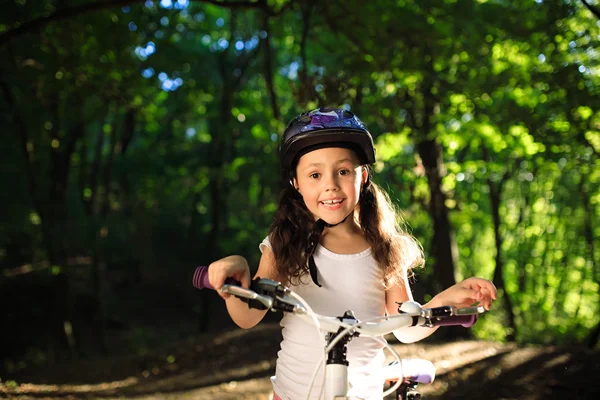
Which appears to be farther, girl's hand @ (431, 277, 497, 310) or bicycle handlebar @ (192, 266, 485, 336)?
girl's hand @ (431, 277, 497, 310)

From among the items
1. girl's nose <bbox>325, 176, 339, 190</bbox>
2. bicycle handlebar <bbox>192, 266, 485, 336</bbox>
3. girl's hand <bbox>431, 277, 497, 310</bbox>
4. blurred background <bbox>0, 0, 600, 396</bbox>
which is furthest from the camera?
blurred background <bbox>0, 0, 600, 396</bbox>

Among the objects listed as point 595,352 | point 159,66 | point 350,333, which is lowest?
point 595,352

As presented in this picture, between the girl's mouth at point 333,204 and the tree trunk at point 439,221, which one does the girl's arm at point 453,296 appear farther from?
the tree trunk at point 439,221

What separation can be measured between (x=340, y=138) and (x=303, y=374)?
1.06 metres

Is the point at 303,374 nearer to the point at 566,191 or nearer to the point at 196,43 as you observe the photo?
the point at 196,43

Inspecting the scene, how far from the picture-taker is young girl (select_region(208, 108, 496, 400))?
7.79ft

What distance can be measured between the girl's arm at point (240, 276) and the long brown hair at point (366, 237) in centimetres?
6

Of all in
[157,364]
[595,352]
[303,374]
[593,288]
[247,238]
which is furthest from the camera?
[593,288]

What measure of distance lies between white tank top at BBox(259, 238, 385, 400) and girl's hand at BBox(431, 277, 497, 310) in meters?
0.30

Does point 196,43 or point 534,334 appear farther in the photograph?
point 534,334

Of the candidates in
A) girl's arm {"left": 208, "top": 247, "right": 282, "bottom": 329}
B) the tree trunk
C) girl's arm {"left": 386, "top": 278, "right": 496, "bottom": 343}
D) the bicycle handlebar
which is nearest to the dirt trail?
the tree trunk

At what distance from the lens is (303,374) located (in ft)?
7.74

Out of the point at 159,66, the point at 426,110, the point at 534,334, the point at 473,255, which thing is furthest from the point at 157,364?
the point at 473,255

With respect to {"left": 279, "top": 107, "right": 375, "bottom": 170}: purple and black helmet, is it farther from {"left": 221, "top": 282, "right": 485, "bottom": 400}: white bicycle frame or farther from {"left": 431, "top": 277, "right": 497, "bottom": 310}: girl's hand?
{"left": 221, "top": 282, "right": 485, "bottom": 400}: white bicycle frame
